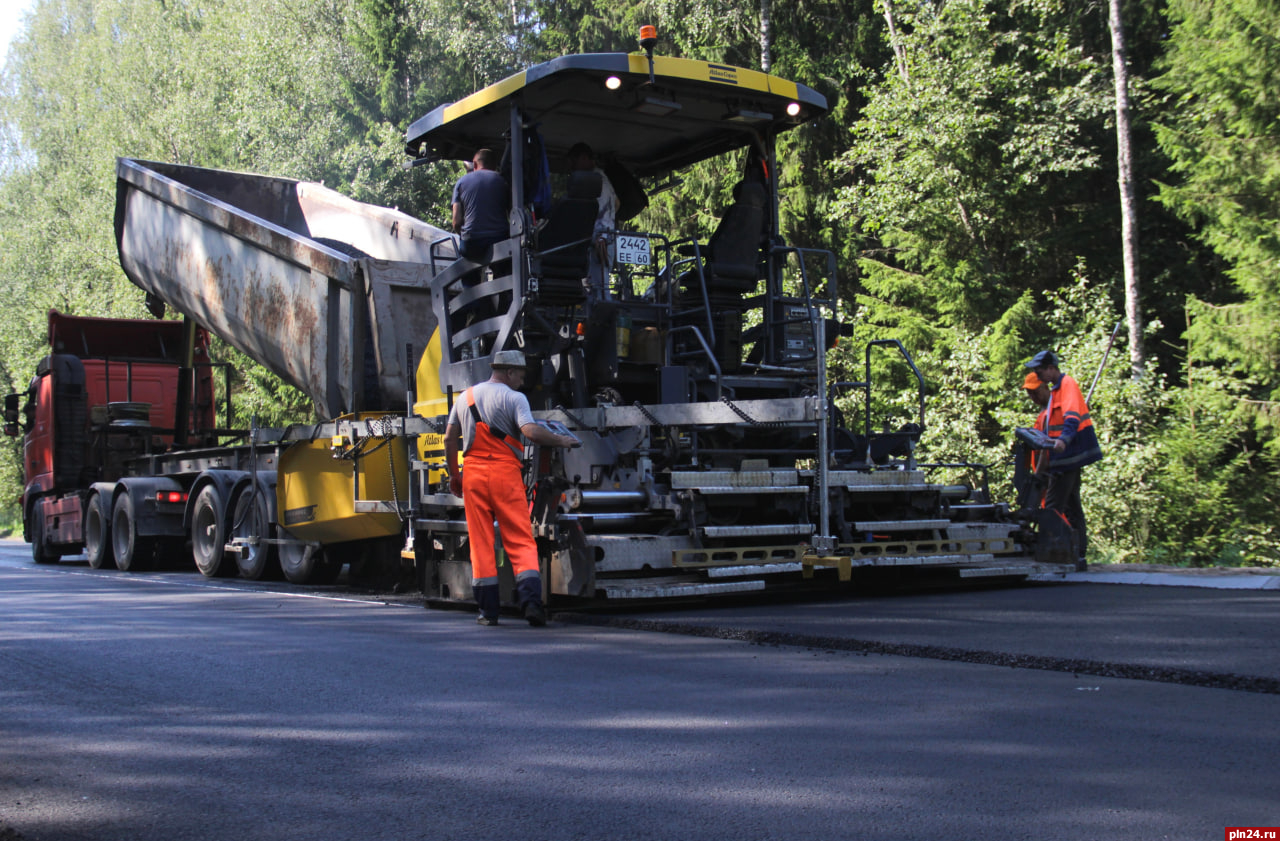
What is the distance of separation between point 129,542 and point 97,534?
121cm

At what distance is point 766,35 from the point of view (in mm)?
21250

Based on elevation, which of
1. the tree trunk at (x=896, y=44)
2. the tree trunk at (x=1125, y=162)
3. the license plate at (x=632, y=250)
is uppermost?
the tree trunk at (x=896, y=44)

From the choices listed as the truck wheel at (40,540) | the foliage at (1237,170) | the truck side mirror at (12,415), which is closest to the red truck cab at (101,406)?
the truck wheel at (40,540)

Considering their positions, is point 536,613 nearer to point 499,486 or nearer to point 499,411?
point 499,486

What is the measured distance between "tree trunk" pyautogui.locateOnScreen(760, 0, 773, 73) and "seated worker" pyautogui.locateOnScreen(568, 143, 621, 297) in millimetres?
13234

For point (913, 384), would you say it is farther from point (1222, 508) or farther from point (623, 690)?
point (623, 690)

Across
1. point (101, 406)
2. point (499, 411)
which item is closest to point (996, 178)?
point (101, 406)

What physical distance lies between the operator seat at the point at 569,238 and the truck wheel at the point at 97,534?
27.7ft

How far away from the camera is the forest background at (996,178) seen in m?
15.2

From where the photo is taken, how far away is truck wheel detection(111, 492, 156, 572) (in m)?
13.0

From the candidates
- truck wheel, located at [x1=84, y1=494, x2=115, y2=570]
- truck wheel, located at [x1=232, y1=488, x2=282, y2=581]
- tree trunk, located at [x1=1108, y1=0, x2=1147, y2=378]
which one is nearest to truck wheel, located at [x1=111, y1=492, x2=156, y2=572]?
truck wheel, located at [x1=84, y1=494, x2=115, y2=570]

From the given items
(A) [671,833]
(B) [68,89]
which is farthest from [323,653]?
(B) [68,89]

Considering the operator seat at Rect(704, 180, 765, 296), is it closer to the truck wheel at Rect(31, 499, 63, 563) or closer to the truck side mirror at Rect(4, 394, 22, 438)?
the truck wheel at Rect(31, 499, 63, 563)

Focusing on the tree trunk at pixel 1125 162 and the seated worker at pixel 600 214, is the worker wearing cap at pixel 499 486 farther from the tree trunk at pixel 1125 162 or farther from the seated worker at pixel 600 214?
the tree trunk at pixel 1125 162
